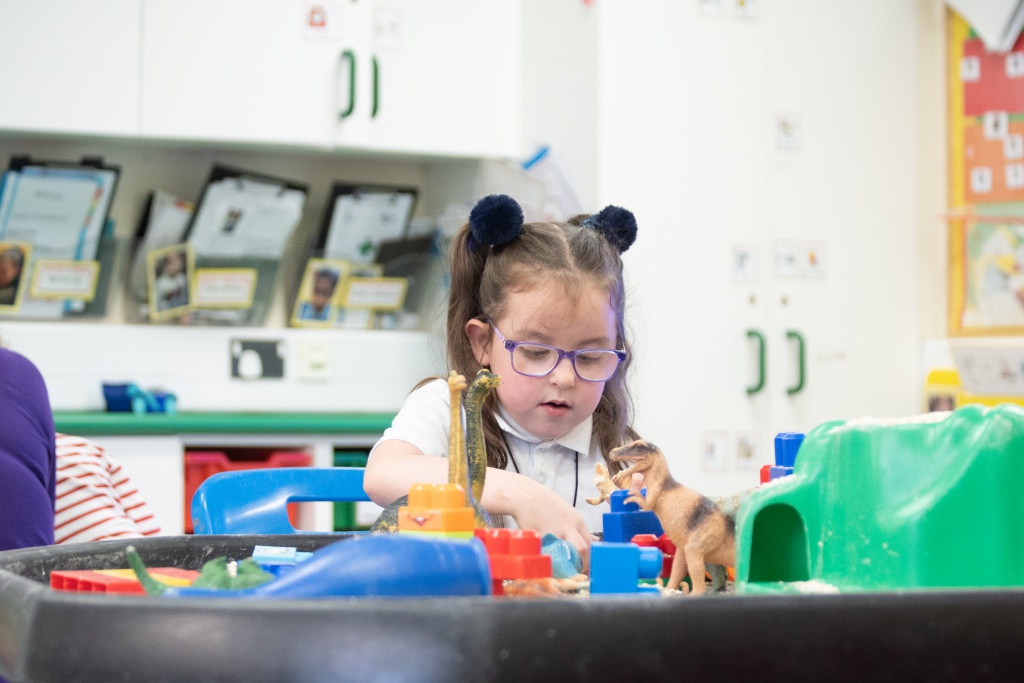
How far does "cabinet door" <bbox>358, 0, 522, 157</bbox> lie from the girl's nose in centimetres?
175

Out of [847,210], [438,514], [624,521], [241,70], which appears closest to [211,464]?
[241,70]

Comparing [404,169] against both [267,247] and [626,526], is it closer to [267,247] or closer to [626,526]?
[267,247]

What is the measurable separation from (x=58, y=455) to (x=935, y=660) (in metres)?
1.22

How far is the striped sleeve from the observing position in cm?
135

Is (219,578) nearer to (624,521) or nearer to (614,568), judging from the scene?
(614,568)

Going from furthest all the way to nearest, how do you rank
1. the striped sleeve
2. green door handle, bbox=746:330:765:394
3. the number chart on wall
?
the number chart on wall < green door handle, bbox=746:330:765:394 < the striped sleeve

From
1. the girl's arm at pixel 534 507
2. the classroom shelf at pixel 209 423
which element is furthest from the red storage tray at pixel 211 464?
the girl's arm at pixel 534 507

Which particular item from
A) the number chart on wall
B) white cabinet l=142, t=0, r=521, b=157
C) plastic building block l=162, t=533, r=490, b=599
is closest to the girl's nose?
plastic building block l=162, t=533, r=490, b=599

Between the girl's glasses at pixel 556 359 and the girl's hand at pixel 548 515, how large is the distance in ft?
1.25

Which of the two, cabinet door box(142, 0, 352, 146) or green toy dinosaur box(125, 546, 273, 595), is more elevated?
cabinet door box(142, 0, 352, 146)

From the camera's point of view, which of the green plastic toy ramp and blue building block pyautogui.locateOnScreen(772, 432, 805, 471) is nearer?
the green plastic toy ramp

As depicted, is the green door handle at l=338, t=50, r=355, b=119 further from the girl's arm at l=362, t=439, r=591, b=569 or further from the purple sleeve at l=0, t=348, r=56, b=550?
the girl's arm at l=362, t=439, r=591, b=569

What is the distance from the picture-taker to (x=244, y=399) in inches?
110

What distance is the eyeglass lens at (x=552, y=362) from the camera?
1110 mm
